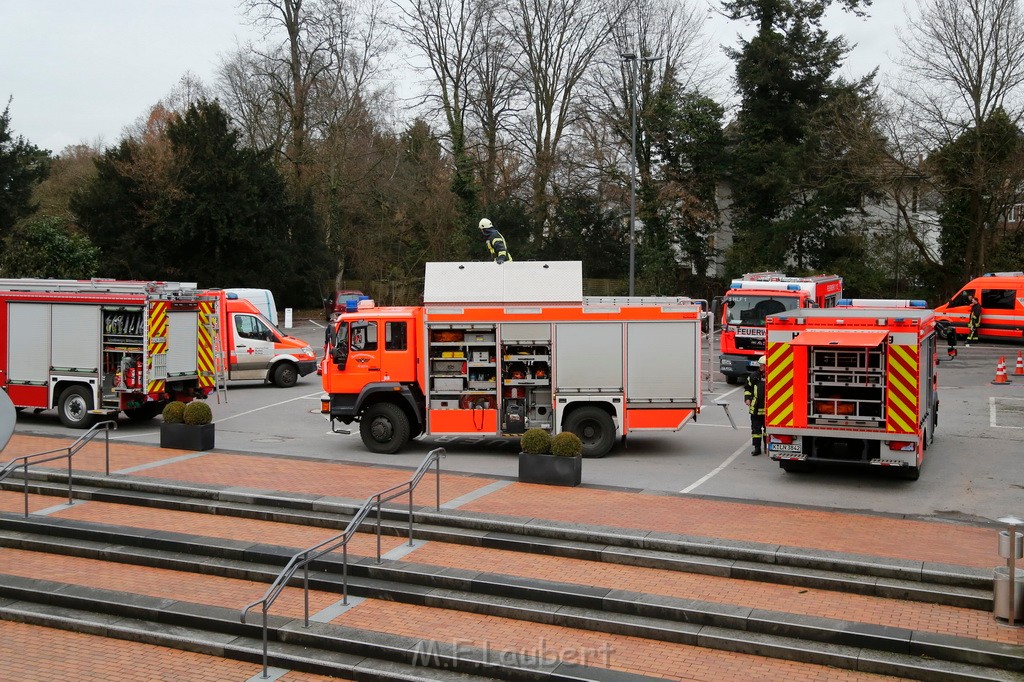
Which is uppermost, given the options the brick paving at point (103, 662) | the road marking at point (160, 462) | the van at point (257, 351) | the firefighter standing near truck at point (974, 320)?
the firefighter standing near truck at point (974, 320)

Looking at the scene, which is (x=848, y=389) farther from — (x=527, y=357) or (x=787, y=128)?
(x=787, y=128)

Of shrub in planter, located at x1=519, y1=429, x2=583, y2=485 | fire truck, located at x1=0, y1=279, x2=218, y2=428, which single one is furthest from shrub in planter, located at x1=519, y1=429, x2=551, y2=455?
fire truck, located at x1=0, y1=279, x2=218, y2=428

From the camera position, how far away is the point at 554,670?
335 inches

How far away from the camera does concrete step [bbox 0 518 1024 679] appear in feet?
28.5

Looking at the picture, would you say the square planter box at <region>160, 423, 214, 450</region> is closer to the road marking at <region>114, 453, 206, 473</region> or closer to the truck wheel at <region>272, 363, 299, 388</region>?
the road marking at <region>114, 453, 206, 473</region>

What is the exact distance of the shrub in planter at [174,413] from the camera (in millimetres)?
17828

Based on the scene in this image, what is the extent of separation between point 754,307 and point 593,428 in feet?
33.2

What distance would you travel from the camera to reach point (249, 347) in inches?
1103

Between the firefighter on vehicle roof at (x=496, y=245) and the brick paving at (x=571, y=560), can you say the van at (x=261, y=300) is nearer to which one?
the firefighter on vehicle roof at (x=496, y=245)

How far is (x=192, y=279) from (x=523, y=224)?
17.7 meters

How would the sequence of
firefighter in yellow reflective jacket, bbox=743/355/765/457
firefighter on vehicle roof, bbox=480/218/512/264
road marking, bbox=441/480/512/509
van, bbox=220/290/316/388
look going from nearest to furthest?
1. road marking, bbox=441/480/512/509
2. firefighter in yellow reflective jacket, bbox=743/355/765/457
3. firefighter on vehicle roof, bbox=480/218/512/264
4. van, bbox=220/290/316/388

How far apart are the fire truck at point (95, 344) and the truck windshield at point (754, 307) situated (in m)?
13.5

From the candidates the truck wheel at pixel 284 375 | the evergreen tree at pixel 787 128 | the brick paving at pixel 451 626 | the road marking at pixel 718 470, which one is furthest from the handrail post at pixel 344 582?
the evergreen tree at pixel 787 128

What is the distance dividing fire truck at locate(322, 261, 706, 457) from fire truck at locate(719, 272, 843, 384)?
8943 millimetres
